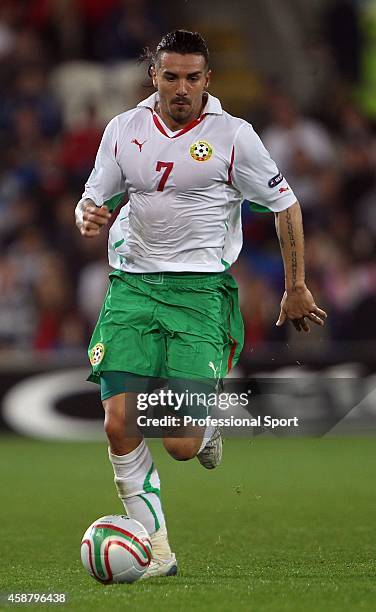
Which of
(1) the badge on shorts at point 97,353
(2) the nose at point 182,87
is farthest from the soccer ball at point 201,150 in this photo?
(1) the badge on shorts at point 97,353

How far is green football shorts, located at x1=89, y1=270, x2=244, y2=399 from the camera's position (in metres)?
6.00

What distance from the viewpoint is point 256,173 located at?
19.7ft

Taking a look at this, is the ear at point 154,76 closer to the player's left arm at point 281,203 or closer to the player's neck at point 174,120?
the player's neck at point 174,120

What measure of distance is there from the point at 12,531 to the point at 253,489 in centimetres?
238

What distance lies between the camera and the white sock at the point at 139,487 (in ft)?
19.7

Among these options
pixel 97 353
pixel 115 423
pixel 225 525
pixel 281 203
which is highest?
pixel 281 203

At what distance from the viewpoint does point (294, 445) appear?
12.3 metres

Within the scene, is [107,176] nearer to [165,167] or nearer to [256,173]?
[165,167]

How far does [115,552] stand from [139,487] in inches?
18.8

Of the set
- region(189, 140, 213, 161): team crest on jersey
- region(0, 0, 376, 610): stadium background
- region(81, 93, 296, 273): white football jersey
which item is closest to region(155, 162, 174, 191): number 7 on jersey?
region(81, 93, 296, 273): white football jersey

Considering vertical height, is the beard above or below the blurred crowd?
above

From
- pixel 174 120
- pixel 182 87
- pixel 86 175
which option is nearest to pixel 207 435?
pixel 174 120

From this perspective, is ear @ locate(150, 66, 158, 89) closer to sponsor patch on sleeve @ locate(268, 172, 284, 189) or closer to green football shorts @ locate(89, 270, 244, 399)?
sponsor patch on sleeve @ locate(268, 172, 284, 189)

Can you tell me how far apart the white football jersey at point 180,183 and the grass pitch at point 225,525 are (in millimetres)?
1156
